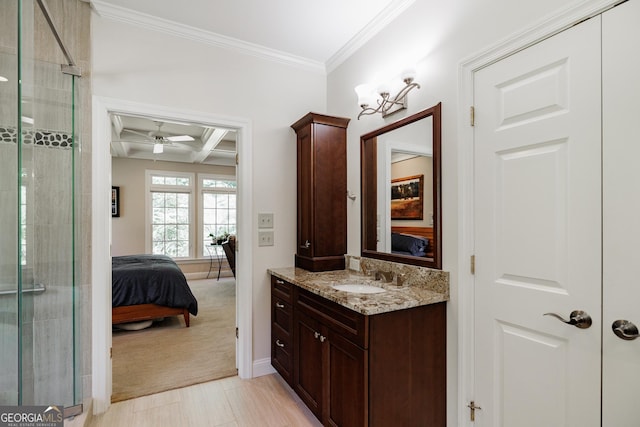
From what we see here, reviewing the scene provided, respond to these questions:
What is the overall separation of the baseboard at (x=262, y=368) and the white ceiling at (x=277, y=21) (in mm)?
2045

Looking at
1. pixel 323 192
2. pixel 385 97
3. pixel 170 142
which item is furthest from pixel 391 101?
pixel 170 142

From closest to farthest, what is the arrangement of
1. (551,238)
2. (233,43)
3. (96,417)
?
(551,238)
(96,417)
(233,43)

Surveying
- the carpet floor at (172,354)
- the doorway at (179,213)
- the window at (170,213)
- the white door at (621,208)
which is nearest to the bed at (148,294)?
the doorway at (179,213)

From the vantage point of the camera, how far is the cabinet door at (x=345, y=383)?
1590 mm

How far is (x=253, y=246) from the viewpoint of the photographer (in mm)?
2764

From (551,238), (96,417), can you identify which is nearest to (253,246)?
(96,417)

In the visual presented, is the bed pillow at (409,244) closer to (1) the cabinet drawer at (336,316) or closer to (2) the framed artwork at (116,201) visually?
(1) the cabinet drawer at (336,316)

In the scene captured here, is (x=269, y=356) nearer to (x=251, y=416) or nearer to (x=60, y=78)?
(x=251, y=416)

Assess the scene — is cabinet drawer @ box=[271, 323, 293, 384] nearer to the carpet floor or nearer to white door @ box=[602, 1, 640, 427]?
the carpet floor

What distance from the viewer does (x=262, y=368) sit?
9.14 feet

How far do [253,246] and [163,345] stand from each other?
1670mm

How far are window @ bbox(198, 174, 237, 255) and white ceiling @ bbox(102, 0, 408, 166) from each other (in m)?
4.64

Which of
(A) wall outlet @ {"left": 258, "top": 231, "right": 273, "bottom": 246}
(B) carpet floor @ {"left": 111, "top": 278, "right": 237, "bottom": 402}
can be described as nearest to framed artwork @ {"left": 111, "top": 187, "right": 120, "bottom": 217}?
(B) carpet floor @ {"left": 111, "top": 278, "right": 237, "bottom": 402}

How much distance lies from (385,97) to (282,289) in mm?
1625
